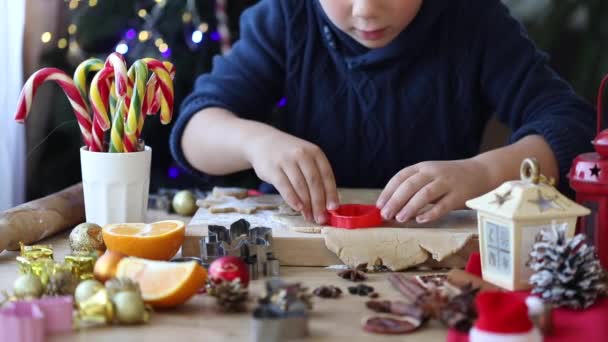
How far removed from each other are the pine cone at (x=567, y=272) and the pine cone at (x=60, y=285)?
449mm

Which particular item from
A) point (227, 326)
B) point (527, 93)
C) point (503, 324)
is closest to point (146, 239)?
point (227, 326)

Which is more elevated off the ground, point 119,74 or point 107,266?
point 119,74

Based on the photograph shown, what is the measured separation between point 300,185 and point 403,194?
0.13 meters

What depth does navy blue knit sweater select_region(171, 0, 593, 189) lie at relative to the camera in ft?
4.50

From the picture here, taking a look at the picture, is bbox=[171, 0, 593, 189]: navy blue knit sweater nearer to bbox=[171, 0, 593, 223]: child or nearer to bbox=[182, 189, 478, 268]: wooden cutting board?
bbox=[171, 0, 593, 223]: child

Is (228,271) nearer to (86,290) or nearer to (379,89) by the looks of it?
(86,290)

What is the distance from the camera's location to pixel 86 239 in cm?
98

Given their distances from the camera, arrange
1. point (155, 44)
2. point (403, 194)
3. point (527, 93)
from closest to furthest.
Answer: point (403, 194) < point (527, 93) < point (155, 44)

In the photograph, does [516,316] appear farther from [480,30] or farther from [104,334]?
[480,30]

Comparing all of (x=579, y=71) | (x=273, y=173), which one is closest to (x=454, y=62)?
(x=579, y=71)

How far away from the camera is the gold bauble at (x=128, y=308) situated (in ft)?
2.49

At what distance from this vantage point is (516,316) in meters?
0.68

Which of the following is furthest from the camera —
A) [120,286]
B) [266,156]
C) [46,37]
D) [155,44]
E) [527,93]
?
[155,44]

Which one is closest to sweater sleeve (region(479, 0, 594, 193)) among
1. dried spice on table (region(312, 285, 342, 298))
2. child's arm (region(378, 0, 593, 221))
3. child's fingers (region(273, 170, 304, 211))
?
child's arm (region(378, 0, 593, 221))
